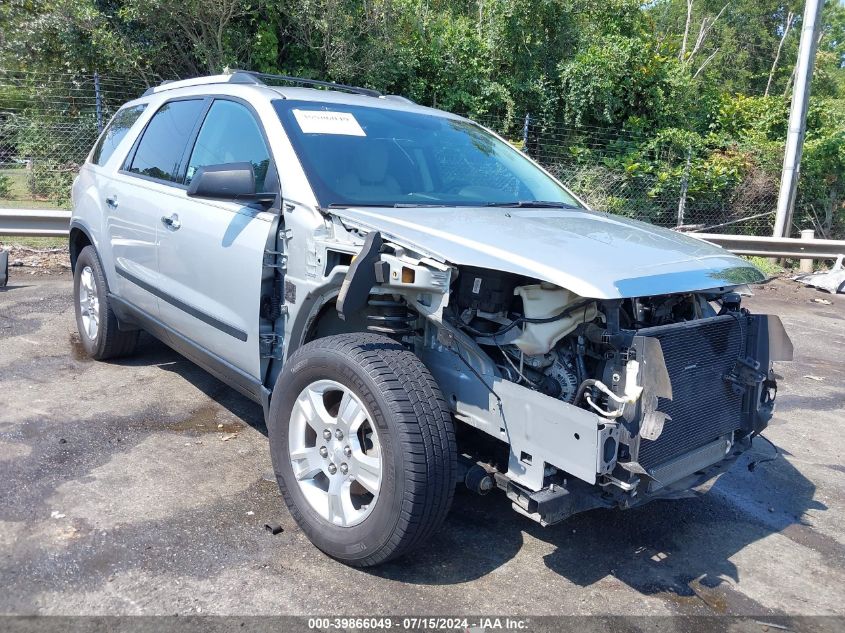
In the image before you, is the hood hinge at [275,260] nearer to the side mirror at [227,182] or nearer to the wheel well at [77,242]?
the side mirror at [227,182]

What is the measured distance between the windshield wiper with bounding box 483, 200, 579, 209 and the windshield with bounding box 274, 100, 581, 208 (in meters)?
0.01

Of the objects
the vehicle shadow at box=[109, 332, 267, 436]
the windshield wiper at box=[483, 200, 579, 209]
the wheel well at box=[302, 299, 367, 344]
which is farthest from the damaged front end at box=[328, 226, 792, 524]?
the vehicle shadow at box=[109, 332, 267, 436]

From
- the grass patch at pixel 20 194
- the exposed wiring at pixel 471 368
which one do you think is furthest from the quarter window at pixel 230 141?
the grass patch at pixel 20 194

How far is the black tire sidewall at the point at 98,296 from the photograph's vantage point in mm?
5070

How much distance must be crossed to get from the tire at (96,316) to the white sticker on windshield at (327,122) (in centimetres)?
221

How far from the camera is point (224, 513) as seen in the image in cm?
335

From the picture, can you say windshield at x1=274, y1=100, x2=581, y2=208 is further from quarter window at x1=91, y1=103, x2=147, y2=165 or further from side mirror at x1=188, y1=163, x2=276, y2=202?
quarter window at x1=91, y1=103, x2=147, y2=165

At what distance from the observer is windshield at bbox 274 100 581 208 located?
348 centimetres

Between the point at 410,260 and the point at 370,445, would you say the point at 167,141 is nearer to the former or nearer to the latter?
the point at 410,260

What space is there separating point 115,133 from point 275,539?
11.6 ft

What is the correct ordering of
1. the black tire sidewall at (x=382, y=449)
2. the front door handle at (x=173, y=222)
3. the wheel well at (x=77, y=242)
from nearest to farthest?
the black tire sidewall at (x=382, y=449), the front door handle at (x=173, y=222), the wheel well at (x=77, y=242)

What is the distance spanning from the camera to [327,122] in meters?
3.75

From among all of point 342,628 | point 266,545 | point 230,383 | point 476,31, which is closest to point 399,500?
point 342,628

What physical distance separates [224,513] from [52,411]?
177cm
